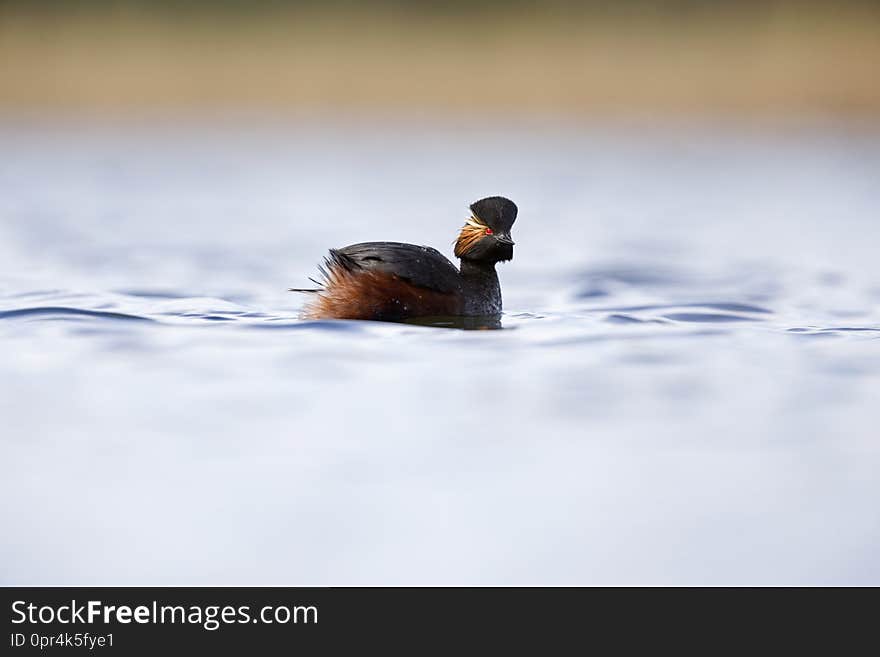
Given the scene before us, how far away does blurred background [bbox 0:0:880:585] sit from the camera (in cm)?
595

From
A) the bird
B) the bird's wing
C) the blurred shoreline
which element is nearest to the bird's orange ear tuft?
the bird

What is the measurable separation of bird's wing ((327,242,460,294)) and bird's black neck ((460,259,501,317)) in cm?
17

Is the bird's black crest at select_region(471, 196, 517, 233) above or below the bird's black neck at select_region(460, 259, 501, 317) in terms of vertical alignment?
above

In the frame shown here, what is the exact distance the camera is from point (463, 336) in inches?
376

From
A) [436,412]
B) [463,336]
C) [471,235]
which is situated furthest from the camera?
[471,235]

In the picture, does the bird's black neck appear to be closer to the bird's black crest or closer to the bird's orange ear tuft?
the bird's orange ear tuft

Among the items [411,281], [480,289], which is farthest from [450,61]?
[411,281]

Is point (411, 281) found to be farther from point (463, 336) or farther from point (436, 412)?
point (436, 412)

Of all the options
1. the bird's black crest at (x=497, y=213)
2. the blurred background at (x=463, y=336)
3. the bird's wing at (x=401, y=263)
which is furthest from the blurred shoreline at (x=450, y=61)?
the bird's wing at (x=401, y=263)

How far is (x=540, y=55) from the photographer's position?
29.7 meters

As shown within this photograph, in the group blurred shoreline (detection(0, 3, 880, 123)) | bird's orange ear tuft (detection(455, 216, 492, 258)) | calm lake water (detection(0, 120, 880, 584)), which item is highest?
blurred shoreline (detection(0, 3, 880, 123))

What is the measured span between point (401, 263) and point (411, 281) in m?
0.15

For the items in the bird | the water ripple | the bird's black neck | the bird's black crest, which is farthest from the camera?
the bird's black crest
